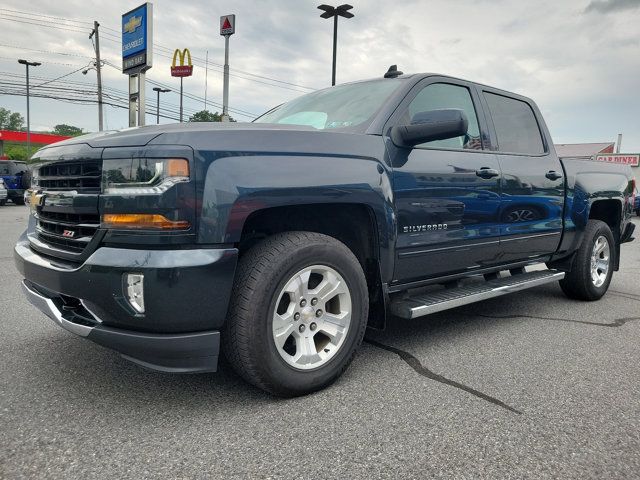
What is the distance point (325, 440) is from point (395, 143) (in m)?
1.73

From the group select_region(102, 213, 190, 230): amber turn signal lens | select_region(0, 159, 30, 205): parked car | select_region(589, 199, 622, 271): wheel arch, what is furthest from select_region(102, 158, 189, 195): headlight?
select_region(0, 159, 30, 205): parked car

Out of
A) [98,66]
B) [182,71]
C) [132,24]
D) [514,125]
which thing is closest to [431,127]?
[514,125]

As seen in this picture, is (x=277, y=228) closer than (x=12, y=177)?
Yes

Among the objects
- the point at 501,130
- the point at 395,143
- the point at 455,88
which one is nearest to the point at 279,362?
the point at 395,143

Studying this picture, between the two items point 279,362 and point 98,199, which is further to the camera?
point 279,362

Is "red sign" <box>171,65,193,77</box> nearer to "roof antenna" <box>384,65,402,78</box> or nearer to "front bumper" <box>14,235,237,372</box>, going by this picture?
"roof antenna" <box>384,65,402,78</box>

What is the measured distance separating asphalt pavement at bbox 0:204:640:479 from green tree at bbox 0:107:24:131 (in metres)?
113

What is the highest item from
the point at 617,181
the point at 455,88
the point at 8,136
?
the point at 8,136

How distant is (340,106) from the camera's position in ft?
11.6

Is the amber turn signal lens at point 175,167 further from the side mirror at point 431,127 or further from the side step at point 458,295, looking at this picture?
the side step at point 458,295

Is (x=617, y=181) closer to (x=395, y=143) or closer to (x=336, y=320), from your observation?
(x=395, y=143)

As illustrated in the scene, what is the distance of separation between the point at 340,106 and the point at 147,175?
1.69 metres

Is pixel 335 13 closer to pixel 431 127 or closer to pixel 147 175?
pixel 431 127

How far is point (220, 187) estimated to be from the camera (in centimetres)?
230
